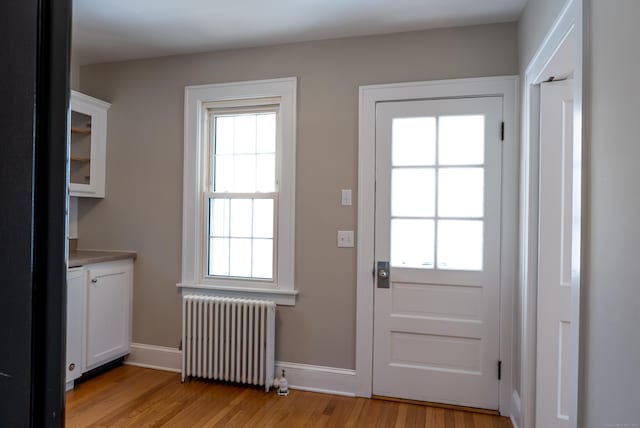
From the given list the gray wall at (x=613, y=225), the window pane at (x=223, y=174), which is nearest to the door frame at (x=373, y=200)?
the window pane at (x=223, y=174)

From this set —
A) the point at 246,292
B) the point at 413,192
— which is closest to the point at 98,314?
the point at 246,292

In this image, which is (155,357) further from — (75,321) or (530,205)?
(530,205)

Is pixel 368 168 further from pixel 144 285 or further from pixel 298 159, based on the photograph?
pixel 144 285

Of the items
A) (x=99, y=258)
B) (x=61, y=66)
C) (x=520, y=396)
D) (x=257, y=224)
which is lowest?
(x=520, y=396)

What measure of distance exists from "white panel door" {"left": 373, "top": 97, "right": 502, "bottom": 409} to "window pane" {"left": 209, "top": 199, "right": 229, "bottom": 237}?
1.20 m

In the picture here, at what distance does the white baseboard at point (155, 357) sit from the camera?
3.18 metres

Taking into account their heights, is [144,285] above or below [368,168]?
below

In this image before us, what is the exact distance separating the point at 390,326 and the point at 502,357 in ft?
2.39

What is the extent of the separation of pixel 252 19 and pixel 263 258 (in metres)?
1.67

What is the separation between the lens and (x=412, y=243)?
2725 millimetres

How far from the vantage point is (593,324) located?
1.28 meters

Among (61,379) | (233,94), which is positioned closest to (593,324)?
(61,379)

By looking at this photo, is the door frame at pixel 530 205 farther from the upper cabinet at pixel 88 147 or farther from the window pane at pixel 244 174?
the upper cabinet at pixel 88 147

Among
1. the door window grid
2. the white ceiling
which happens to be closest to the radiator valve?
the door window grid
